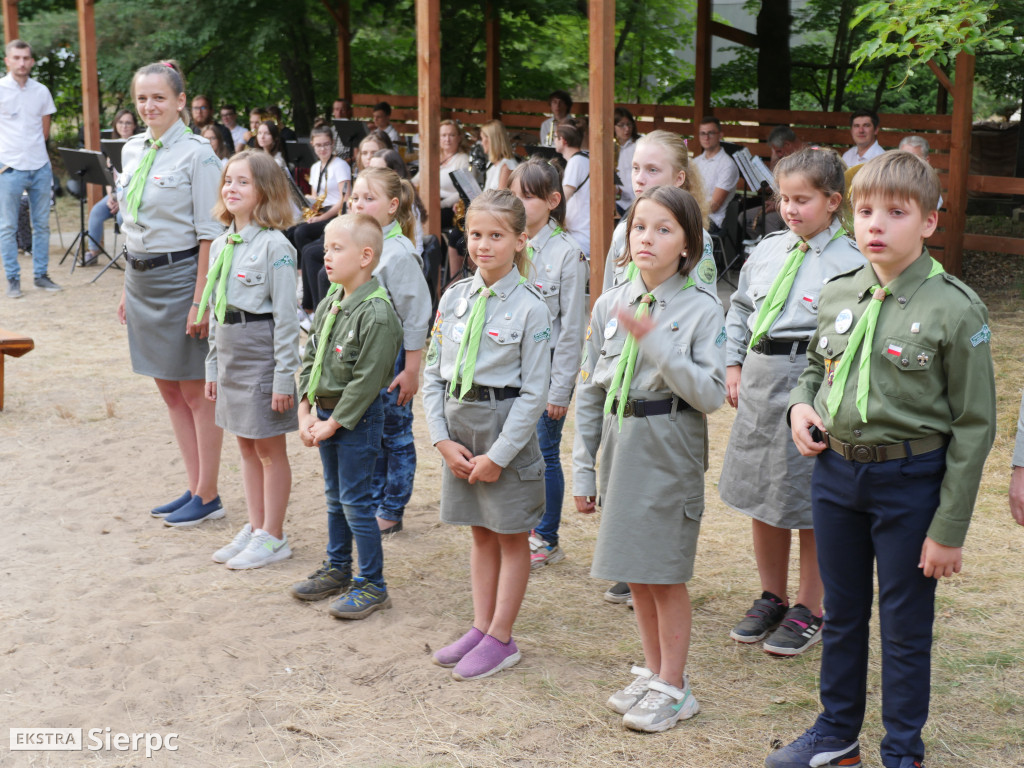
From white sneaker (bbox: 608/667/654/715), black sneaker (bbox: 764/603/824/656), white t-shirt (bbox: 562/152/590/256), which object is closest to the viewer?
white sneaker (bbox: 608/667/654/715)

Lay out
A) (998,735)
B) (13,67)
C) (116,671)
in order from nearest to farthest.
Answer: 1. (998,735)
2. (116,671)
3. (13,67)

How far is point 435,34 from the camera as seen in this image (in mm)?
8195

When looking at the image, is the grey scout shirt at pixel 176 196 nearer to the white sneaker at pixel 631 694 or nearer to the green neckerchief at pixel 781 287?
the green neckerchief at pixel 781 287

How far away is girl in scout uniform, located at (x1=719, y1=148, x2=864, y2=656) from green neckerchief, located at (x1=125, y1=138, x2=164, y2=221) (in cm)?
261

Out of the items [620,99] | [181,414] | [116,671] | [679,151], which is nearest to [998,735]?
[679,151]

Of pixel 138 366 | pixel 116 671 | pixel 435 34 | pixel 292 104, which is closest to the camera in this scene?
pixel 116 671

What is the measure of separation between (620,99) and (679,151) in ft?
50.3

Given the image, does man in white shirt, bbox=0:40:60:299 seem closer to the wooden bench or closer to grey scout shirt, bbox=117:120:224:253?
the wooden bench

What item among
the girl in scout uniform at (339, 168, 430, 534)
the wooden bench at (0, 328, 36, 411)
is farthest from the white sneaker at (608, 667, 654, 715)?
the wooden bench at (0, 328, 36, 411)

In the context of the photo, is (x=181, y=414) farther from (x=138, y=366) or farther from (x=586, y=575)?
(x=586, y=575)

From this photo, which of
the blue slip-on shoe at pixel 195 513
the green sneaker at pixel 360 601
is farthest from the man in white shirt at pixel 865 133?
the green sneaker at pixel 360 601

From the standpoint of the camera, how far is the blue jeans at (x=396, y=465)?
15.6 feet

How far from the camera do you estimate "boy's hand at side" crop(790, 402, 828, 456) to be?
2.77 meters

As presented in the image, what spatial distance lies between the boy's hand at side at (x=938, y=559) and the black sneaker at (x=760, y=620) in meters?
1.22
